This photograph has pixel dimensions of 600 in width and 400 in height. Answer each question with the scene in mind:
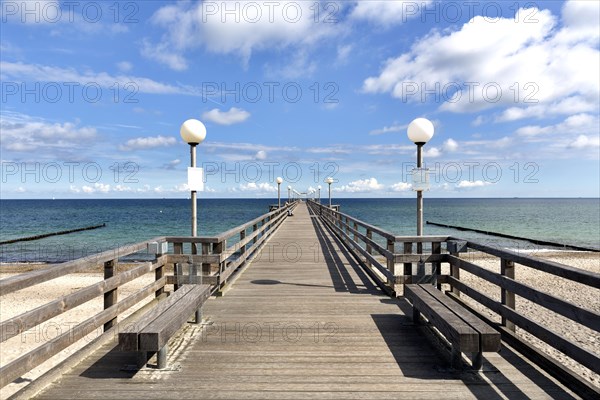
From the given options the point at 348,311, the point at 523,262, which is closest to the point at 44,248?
the point at 348,311

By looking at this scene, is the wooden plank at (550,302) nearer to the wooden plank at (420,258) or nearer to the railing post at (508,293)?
the railing post at (508,293)

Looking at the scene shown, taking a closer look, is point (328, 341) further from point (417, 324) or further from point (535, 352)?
point (535, 352)

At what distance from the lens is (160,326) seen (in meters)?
3.10

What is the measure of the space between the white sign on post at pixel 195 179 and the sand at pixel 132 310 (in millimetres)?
3998

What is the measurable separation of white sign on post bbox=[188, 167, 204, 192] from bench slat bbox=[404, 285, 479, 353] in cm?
342

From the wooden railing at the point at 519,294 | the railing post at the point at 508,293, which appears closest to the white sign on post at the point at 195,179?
the wooden railing at the point at 519,294

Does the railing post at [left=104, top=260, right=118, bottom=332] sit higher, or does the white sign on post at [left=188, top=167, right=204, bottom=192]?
the white sign on post at [left=188, top=167, right=204, bottom=192]

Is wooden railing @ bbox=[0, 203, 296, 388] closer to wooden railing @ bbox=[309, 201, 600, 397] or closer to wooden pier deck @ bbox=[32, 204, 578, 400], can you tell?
wooden pier deck @ bbox=[32, 204, 578, 400]

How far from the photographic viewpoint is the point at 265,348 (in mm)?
3842

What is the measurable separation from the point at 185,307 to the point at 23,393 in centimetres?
133

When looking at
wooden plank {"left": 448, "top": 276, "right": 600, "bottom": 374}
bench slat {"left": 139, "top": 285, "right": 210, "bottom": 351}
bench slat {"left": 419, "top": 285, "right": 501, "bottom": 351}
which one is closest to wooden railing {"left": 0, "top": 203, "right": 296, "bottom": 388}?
bench slat {"left": 139, "top": 285, "right": 210, "bottom": 351}

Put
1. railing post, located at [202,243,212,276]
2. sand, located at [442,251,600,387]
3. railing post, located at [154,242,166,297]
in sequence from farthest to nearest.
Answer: sand, located at [442,251,600,387] → railing post, located at [202,243,212,276] → railing post, located at [154,242,166,297]

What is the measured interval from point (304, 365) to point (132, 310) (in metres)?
10.6

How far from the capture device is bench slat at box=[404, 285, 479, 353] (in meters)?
2.97
